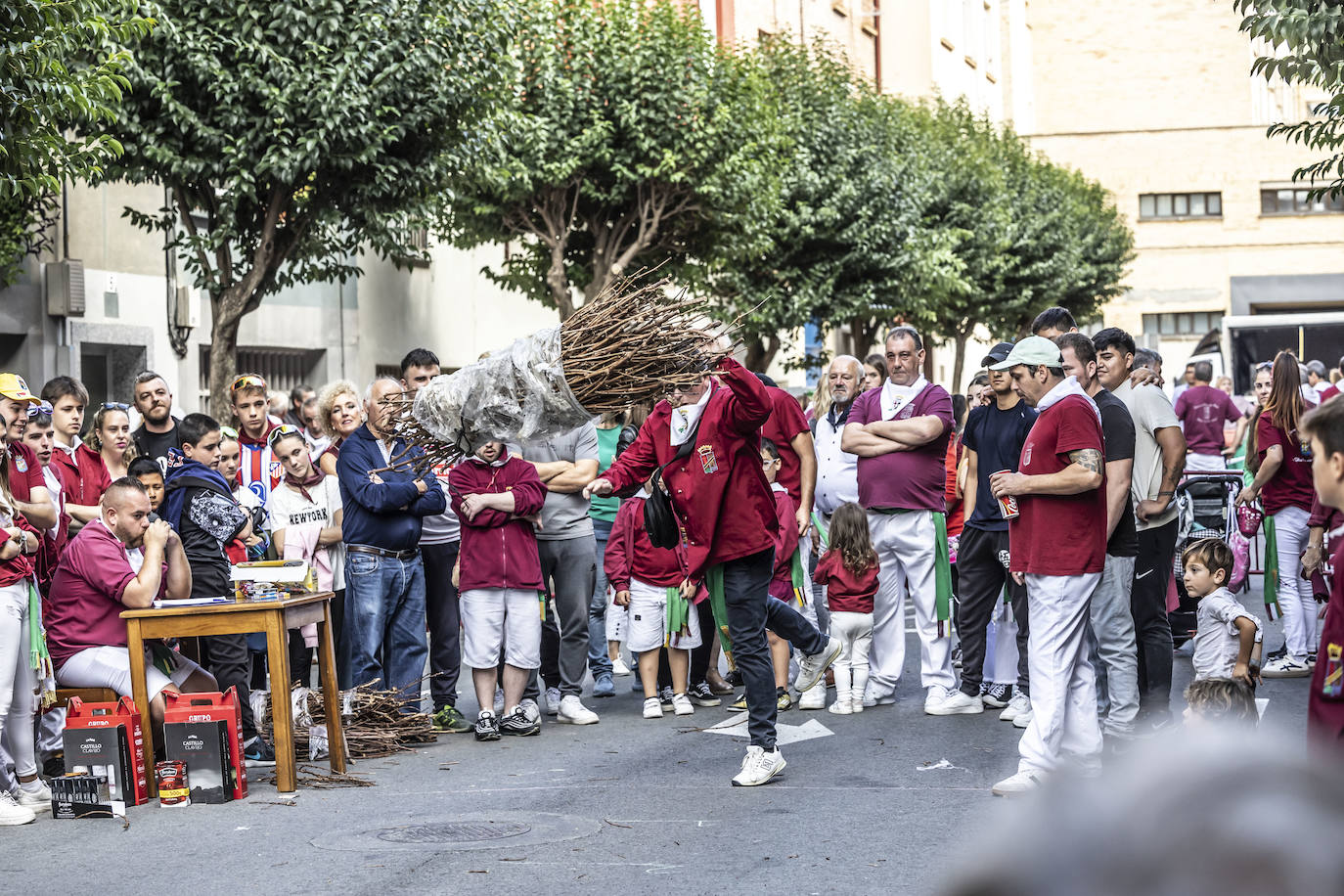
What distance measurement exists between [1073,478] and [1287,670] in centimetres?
423

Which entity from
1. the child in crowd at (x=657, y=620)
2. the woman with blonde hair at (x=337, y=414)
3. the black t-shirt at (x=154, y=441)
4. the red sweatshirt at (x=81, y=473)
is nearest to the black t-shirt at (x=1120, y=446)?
the child in crowd at (x=657, y=620)

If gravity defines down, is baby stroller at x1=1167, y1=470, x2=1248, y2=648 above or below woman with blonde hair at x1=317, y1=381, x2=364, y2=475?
below

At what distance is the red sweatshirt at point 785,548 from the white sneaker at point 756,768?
2.33m

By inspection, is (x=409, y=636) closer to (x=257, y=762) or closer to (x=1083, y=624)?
(x=257, y=762)

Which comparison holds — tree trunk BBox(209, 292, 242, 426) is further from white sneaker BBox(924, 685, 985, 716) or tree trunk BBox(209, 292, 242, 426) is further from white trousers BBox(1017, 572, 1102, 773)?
white trousers BBox(1017, 572, 1102, 773)

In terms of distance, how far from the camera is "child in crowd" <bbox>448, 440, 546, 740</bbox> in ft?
29.7

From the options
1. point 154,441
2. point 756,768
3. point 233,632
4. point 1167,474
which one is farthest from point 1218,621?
point 154,441

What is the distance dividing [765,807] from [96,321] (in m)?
14.4

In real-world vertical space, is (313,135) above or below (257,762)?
above

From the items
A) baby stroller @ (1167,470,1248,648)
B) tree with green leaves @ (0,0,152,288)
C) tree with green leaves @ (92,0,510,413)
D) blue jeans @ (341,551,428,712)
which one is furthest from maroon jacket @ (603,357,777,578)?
tree with green leaves @ (92,0,510,413)

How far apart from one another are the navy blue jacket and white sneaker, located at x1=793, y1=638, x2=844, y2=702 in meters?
2.23

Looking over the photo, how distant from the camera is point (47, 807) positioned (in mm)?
7344

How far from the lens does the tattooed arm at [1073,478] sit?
695 centimetres

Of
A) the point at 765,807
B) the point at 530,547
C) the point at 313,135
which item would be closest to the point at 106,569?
the point at 530,547
